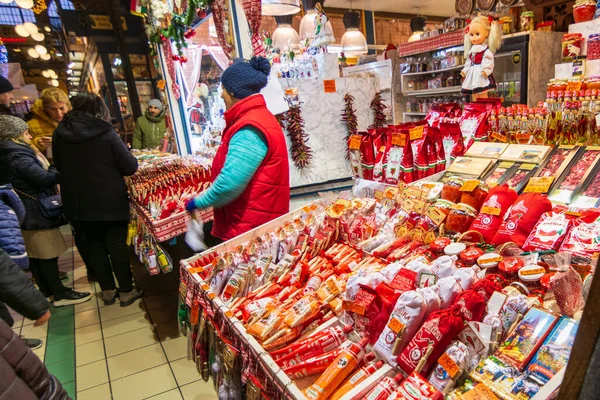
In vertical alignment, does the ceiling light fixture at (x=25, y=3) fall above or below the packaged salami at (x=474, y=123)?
above

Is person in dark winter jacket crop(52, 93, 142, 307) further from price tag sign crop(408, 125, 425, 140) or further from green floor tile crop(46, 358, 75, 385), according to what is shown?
price tag sign crop(408, 125, 425, 140)

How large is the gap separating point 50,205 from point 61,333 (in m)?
1.15

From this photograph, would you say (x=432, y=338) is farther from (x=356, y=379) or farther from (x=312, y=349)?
(x=312, y=349)

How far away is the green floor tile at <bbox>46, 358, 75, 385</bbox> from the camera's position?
2783 mm

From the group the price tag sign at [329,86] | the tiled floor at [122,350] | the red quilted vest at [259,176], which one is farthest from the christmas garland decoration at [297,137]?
the red quilted vest at [259,176]

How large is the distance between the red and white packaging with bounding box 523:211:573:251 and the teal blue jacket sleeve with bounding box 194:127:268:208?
4.33ft

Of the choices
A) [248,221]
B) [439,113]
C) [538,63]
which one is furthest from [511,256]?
[538,63]

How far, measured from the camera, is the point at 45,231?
3.56 metres

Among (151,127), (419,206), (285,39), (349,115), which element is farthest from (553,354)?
(285,39)

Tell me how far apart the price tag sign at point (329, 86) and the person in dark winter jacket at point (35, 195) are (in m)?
3.02

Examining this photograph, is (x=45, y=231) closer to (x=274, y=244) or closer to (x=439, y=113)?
(x=274, y=244)

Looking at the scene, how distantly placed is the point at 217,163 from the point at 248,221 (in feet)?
1.34

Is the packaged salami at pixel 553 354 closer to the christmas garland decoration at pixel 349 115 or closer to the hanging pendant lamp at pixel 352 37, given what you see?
the christmas garland decoration at pixel 349 115

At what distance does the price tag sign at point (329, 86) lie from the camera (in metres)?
4.69
